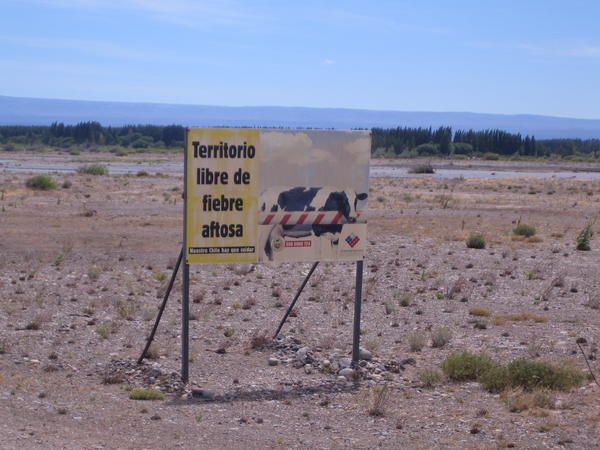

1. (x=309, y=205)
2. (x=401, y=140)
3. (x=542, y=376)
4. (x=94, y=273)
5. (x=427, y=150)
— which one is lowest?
(x=94, y=273)

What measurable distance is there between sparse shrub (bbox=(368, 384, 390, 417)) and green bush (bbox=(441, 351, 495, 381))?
993 millimetres

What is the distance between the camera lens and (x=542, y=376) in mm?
10414

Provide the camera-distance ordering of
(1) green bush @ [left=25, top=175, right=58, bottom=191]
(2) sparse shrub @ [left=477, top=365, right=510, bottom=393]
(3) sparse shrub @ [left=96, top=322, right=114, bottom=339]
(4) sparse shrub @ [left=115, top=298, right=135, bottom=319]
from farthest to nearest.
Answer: (1) green bush @ [left=25, top=175, right=58, bottom=191], (4) sparse shrub @ [left=115, top=298, right=135, bottom=319], (3) sparse shrub @ [left=96, top=322, right=114, bottom=339], (2) sparse shrub @ [left=477, top=365, right=510, bottom=393]

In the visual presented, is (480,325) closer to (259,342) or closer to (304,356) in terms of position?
(304,356)

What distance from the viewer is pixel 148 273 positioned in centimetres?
1939

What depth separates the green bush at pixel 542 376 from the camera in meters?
10.3

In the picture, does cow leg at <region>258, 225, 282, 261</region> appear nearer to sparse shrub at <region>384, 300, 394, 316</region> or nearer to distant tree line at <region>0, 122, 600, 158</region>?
sparse shrub at <region>384, 300, 394, 316</region>

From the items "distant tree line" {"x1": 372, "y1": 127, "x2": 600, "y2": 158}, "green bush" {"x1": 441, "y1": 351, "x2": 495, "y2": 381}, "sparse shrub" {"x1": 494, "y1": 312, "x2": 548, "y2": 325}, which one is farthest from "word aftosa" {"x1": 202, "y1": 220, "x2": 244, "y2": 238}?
"distant tree line" {"x1": 372, "y1": 127, "x2": 600, "y2": 158}

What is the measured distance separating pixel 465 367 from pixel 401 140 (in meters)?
118

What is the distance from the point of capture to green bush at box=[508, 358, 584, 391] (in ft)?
33.9

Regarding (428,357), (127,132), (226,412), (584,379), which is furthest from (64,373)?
(127,132)

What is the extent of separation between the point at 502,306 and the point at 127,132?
474 ft

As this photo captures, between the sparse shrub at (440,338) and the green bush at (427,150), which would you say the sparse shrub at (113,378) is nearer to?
the sparse shrub at (440,338)

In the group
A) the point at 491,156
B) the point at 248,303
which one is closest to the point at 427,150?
the point at 491,156
